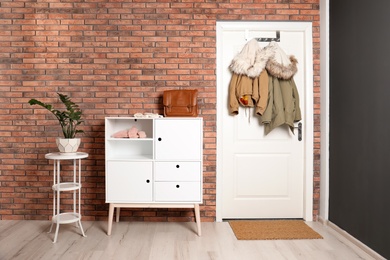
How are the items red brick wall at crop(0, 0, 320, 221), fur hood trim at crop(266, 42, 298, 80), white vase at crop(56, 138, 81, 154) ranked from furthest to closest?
red brick wall at crop(0, 0, 320, 221), fur hood trim at crop(266, 42, 298, 80), white vase at crop(56, 138, 81, 154)

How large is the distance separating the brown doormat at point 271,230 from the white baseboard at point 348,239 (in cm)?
20

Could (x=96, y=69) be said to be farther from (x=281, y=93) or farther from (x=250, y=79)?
(x=281, y=93)

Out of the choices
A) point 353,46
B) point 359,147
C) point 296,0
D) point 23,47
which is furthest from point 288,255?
point 23,47

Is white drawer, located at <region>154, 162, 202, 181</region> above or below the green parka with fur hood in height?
below

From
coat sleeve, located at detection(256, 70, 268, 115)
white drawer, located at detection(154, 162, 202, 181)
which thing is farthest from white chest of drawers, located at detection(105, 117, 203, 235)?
coat sleeve, located at detection(256, 70, 268, 115)

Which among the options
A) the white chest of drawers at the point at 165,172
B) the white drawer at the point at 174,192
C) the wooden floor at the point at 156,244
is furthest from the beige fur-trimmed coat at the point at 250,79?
the wooden floor at the point at 156,244

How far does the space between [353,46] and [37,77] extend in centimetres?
305

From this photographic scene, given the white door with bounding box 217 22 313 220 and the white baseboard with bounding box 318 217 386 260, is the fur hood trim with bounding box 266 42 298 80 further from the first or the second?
the white baseboard with bounding box 318 217 386 260

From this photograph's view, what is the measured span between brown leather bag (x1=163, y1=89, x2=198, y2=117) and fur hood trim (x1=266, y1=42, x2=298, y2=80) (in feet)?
2.65

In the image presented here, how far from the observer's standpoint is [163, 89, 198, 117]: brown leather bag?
3.49m

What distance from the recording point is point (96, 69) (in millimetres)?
3756

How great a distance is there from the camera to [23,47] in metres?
3.75

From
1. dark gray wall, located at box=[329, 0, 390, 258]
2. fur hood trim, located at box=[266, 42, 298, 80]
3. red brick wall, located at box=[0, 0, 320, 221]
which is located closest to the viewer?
dark gray wall, located at box=[329, 0, 390, 258]

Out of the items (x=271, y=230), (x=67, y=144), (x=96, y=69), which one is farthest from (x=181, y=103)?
(x=271, y=230)
